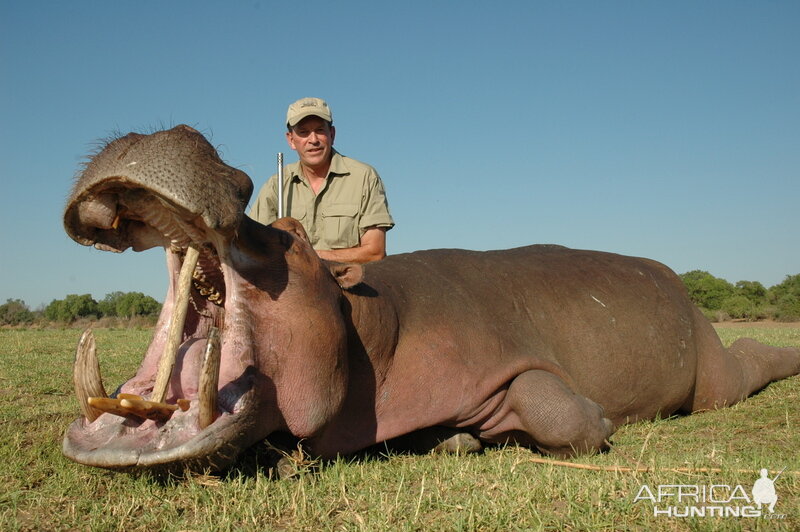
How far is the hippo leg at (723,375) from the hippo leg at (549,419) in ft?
5.55

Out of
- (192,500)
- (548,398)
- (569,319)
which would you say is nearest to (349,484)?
(192,500)

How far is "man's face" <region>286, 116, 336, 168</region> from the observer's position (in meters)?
5.96

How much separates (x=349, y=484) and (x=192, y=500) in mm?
585

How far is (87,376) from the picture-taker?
2.72 metres

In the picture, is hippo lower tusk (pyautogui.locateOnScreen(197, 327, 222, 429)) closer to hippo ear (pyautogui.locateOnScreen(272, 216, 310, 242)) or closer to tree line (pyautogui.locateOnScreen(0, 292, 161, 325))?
hippo ear (pyautogui.locateOnScreen(272, 216, 310, 242))

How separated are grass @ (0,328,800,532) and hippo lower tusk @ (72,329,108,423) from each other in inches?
12.8

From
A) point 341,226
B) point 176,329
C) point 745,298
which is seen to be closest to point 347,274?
point 176,329

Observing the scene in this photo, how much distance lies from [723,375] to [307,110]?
3.62 metres

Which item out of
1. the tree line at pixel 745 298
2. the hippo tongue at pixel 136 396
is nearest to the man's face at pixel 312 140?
the hippo tongue at pixel 136 396

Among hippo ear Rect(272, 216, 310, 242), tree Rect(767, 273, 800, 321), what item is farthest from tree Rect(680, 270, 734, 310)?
hippo ear Rect(272, 216, 310, 242)

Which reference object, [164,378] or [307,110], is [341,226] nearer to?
[307,110]

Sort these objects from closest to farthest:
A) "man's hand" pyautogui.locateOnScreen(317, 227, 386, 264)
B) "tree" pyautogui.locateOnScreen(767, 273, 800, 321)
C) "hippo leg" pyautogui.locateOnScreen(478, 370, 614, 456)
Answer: "hippo leg" pyautogui.locateOnScreen(478, 370, 614, 456), "man's hand" pyautogui.locateOnScreen(317, 227, 386, 264), "tree" pyautogui.locateOnScreen(767, 273, 800, 321)

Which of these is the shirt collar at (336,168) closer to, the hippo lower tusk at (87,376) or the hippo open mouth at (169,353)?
the hippo open mouth at (169,353)

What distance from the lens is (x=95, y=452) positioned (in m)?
2.57
